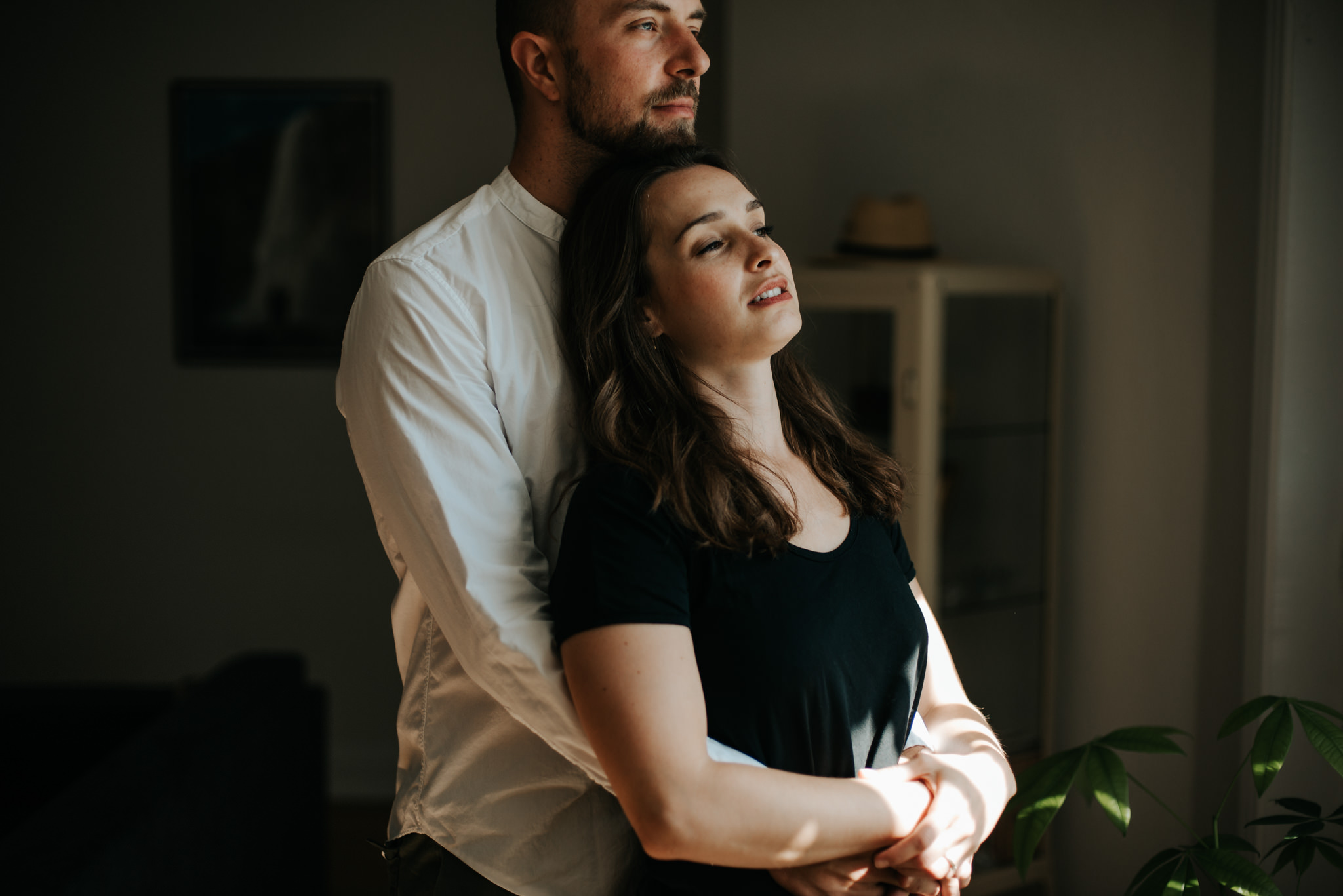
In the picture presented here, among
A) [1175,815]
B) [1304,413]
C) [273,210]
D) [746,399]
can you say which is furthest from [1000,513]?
[273,210]

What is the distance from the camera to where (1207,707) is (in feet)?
8.21

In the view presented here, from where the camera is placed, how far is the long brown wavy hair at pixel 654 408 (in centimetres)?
107

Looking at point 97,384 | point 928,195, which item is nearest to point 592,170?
point 928,195

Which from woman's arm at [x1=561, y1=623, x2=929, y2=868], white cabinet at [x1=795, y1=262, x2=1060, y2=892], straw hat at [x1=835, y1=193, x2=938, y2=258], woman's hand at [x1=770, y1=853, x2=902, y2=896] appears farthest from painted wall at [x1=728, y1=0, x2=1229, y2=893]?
woman's arm at [x1=561, y1=623, x2=929, y2=868]

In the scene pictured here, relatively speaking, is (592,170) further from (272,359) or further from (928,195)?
(272,359)

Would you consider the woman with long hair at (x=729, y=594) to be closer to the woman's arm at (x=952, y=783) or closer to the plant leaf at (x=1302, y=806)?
the woman's arm at (x=952, y=783)

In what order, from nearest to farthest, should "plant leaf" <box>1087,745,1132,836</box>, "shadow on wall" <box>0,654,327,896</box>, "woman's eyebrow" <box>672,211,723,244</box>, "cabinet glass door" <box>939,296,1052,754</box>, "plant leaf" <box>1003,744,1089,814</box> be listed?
"woman's eyebrow" <box>672,211,723,244</box>
"plant leaf" <box>1087,745,1132,836</box>
"plant leaf" <box>1003,744,1089,814</box>
"shadow on wall" <box>0,654,327,896</box>
"cabinet glass door" <box>939,296,1052,754</box>

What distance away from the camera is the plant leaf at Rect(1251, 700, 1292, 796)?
1264 mm

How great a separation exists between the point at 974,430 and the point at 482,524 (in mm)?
1840

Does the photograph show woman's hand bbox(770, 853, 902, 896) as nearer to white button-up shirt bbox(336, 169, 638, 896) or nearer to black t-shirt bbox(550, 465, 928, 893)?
black t-shirt bbox(550, 465, 928, 893)

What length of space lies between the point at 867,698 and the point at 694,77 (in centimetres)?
74

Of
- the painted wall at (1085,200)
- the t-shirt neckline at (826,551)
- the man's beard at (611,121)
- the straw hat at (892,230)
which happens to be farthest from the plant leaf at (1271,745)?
the straw hat at (892,230)

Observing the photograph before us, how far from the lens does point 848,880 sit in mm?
1055

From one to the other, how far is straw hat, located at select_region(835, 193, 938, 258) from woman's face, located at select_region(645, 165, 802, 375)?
1.47 meters
